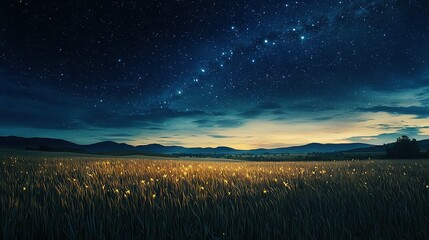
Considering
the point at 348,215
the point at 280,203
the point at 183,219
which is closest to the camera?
the point at 183,219

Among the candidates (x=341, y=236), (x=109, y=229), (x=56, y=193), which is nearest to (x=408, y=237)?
(x=341, y=236)

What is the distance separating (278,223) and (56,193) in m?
4.04

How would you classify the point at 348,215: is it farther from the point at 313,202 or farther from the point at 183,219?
the point at 183,219

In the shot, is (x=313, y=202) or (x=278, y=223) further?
(x=313, y=202)

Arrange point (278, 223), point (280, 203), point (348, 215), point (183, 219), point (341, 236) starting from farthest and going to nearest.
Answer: point (280, 203), point (348, 215), point (183, 219), point (278, 223), point (341, 236)

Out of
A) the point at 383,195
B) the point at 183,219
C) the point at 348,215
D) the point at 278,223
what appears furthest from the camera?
the point at 383,195

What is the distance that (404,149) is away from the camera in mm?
41844

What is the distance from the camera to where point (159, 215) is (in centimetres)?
351

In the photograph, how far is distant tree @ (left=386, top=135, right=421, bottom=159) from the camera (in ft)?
134

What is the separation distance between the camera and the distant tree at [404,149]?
40781 millimetres

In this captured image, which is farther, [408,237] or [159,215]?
[159,215]

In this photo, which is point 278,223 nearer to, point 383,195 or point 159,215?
Result: point 159,215

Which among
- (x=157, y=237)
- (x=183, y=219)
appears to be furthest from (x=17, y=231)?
(x=183, y=219)

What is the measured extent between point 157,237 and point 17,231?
1536 millimetres
